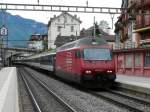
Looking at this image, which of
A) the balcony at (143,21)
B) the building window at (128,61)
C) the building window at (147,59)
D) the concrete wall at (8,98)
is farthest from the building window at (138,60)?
the concrete wall at (8,98)

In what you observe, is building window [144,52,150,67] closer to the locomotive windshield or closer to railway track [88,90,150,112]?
the locomotive windshield

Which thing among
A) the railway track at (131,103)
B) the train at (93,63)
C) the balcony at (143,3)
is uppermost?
the balcony at (143,3)

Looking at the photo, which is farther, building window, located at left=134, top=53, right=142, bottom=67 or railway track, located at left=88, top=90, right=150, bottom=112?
building window, located at left=134, top=53, right=142, bottom=67

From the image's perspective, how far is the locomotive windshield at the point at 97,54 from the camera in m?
27.5

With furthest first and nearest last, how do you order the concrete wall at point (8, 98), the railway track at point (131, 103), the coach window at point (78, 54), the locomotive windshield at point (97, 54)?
the coach window at point (78, 54) → the locomotive windshield at point (97, 54) → the railway track at point (131, 103) → the concrete wall at point (8, 98)

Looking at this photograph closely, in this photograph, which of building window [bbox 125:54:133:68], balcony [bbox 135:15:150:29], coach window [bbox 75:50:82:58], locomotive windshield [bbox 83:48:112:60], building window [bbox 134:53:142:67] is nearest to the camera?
locomotive windshield [bbox 83:48:112:60]

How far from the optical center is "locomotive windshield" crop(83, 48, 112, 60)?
1085 inches

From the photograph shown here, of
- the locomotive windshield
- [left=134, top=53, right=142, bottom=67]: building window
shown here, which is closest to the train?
the locomotive windshield

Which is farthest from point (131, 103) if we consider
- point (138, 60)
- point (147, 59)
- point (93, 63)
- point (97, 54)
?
point (138, 60)

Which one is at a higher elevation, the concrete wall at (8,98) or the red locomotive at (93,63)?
the red locomotive at (93,63)

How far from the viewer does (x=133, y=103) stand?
68.4 feet

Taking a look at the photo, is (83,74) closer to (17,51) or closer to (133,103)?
(133,103)

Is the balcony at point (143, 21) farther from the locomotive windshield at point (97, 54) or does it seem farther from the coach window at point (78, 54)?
the locomotive windshield at point (97, 54)

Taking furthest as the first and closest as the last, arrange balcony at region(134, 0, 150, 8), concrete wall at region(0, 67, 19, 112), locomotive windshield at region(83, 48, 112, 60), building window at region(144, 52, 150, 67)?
balcony at region(134, 0, 150, 8), building window at region(144, 52, 150, 67), locomotive windshield at region(83, 48, 112, 60), concrete wall at region(0, 67, 19, 112)
